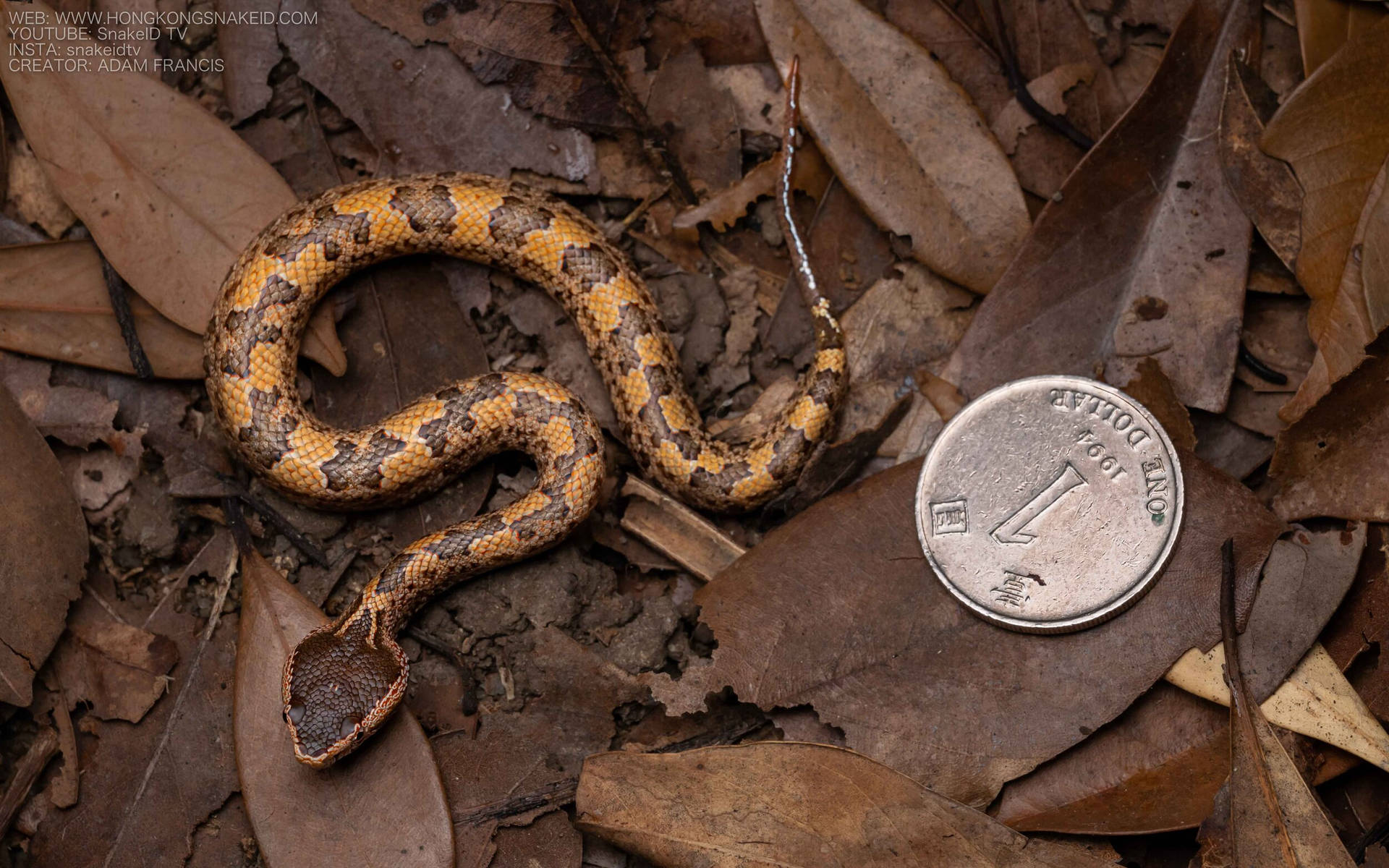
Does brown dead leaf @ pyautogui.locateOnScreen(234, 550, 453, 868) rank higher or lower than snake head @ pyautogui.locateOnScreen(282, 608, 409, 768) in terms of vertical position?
lower

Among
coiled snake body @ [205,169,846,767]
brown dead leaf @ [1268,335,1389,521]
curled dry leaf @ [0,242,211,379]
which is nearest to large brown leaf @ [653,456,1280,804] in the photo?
brown dead leaf @ [1268,335,1389,521]

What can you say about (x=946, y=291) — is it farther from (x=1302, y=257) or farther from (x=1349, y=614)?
(x=1349, y=614)


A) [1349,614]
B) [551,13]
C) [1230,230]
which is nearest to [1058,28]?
[1230,230]

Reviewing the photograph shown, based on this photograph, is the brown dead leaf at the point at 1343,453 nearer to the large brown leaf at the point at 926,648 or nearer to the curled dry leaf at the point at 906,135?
the large brown leaf at the point at 926,648

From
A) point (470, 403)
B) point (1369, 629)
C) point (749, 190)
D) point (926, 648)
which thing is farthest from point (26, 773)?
point (1369, 629)

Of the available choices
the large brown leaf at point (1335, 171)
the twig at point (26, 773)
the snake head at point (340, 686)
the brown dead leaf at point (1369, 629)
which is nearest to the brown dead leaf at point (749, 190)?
the large brown leaf at point (1335, 171)

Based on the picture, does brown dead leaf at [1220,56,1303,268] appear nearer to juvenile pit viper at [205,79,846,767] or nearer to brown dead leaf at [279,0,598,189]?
juvenile pit viper at [205,79,846,767]
